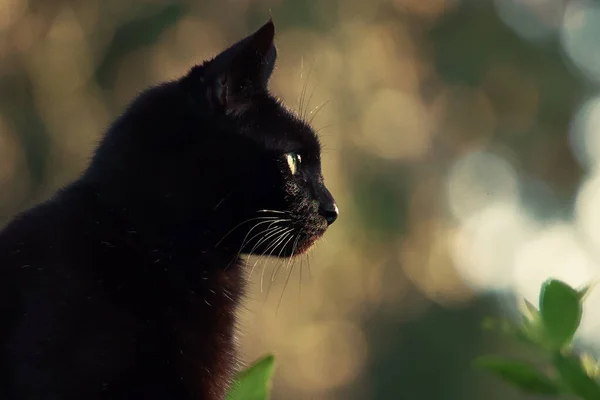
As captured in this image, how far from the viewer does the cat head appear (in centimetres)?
181

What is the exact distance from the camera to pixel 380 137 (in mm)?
10297

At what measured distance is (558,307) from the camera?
0.65m

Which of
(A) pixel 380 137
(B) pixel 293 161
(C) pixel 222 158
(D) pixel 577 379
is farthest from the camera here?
(A) pixel 380 137

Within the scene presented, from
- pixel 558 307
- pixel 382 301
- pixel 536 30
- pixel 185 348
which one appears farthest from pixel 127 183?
pixel 536 30

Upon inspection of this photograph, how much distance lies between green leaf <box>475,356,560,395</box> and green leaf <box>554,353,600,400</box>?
19 mm

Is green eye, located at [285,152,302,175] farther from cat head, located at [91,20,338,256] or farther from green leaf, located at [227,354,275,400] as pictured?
green leaf, located at [227,354,275,400]

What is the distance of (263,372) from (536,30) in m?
11.8

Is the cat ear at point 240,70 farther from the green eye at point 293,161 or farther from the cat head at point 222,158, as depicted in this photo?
the green eye at point 293,161

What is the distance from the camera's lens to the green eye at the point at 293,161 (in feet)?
6.50

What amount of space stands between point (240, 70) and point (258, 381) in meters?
1.06

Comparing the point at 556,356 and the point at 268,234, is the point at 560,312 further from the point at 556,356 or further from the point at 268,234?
the point at 268,234

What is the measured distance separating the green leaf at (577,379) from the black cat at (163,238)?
40.2 inches

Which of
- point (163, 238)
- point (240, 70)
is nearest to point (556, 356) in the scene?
point (163, 238)

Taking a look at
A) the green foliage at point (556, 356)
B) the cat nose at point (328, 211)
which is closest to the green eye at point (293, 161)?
the cat nose at point (328, 211)
